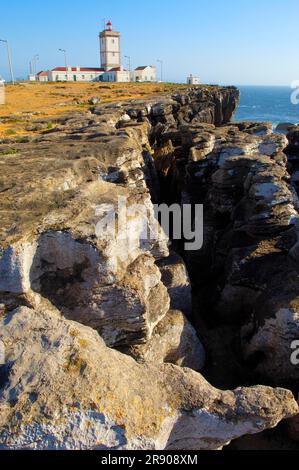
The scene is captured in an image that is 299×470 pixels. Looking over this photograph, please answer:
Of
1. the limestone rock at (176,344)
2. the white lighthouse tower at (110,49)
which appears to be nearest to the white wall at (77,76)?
the white lighthouse tower at (110,49)

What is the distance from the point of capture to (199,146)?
72.0 ft

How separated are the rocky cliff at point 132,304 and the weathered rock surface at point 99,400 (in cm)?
2

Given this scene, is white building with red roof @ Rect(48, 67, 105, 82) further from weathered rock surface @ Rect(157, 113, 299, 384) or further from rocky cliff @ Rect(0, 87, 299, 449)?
rocky cliff @ Rect(0, 87, 299, 449)

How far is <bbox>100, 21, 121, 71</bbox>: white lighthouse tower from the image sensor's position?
139 metres

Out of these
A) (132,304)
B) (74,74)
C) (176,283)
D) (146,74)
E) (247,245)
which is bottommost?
(176,283)

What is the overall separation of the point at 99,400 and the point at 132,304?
3.48 metres

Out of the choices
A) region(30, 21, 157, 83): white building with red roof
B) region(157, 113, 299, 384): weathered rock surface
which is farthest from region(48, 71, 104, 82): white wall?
region(157, 113, 299, 384): weathered rock surface

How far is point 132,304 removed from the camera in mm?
9883

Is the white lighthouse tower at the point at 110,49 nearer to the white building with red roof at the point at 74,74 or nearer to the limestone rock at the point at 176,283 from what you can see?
the white building with red roof at the point at 74,74

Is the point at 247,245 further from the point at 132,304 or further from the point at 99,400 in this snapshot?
the point at 99,400

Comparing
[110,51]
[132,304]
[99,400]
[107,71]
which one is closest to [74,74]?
[107,71]
